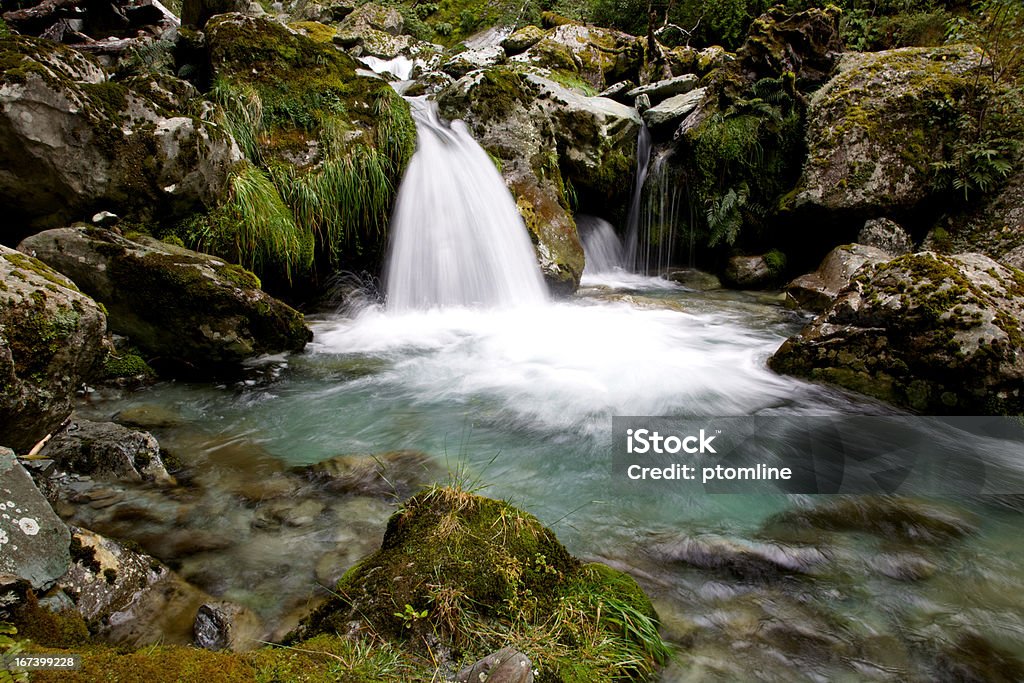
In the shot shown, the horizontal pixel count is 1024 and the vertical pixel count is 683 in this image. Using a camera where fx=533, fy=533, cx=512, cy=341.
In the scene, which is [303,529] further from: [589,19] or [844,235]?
[589,19]

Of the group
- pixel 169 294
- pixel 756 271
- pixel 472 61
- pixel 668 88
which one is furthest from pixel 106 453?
pixel 472 61

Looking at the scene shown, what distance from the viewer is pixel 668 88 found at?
40.7 feet

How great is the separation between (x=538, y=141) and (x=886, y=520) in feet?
26.3

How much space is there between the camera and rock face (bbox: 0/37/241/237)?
4.71 meters

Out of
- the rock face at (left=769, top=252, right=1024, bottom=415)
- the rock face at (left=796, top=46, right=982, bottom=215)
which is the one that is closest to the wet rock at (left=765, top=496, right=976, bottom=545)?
the rock face at (left=769, top=252, right=1024, bottom=415)

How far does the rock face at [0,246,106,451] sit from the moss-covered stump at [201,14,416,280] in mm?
3437

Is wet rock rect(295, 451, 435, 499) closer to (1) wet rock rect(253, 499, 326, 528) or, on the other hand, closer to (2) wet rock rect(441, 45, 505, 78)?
(1) wet rock rect(253, 499, 326, 528)

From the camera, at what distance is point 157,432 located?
155 inches

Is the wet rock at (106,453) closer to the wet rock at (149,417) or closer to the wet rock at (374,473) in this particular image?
the wet rock at (149,417)

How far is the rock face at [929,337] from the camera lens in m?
4.25

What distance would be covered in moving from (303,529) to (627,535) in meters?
1.74

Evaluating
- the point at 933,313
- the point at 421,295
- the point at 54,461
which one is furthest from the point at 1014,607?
the point at 421,295

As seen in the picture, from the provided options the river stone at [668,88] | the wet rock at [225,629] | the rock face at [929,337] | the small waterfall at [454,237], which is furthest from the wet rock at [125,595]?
the river stone at [668,88]

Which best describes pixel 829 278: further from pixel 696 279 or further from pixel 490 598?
pixel 490 598
